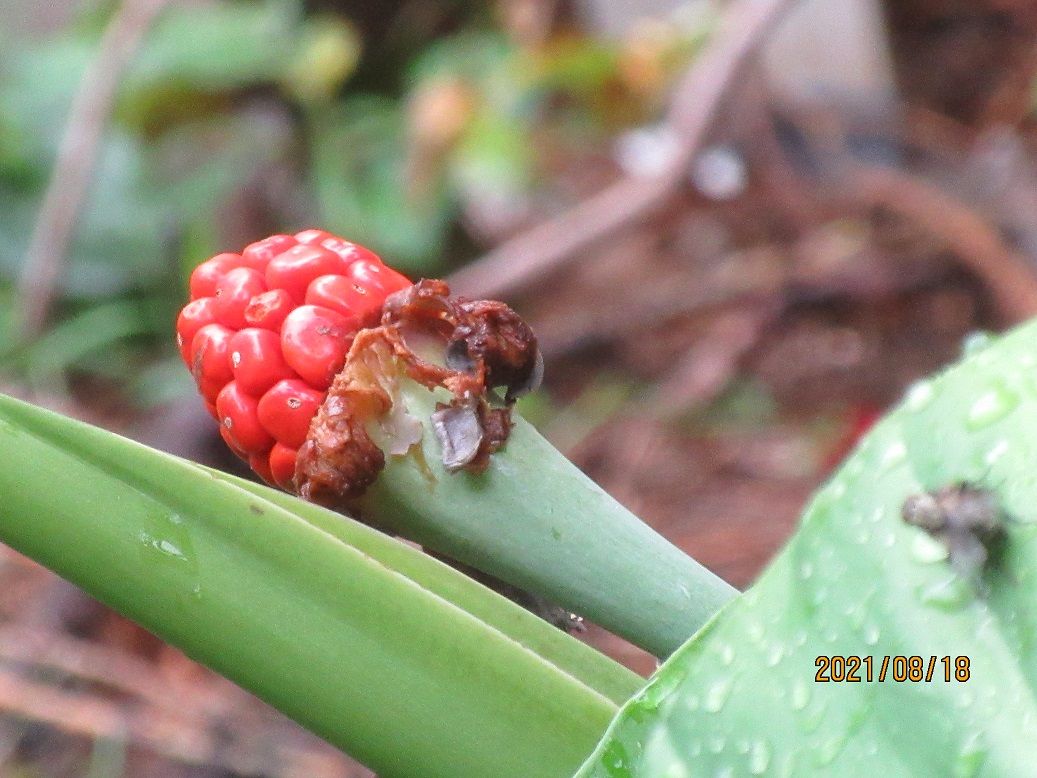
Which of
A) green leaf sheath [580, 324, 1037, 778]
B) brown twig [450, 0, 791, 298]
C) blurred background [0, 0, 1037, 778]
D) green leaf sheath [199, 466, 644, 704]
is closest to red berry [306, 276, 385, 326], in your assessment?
green leaf sheath [199, 466, 644, 704]

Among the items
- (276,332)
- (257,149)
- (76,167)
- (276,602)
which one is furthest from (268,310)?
(257,149)

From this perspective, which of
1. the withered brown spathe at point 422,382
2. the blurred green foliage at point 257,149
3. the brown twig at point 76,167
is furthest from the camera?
the blurred green foliage at point 257,149

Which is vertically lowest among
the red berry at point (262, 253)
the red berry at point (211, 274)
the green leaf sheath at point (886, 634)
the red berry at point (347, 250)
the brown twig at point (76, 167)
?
the brown twig at point (76, 167)

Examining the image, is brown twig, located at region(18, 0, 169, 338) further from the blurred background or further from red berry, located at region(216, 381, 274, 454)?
red berry, located at region(216, 381, 274, 454)

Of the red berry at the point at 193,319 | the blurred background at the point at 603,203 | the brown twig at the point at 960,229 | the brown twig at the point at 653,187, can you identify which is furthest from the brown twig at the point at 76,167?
the red berry at the point at 193,319

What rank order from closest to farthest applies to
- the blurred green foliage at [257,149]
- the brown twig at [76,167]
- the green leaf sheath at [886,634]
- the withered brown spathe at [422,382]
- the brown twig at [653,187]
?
the green leaf sheath at [886,634] → the withered brown spathe at [422,382] → the brown twig at [653,187] → the brown twig at [76,167] → the blurred green foliage at [257,149]

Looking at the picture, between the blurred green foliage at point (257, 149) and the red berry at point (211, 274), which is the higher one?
the red berry at point (211, 274)

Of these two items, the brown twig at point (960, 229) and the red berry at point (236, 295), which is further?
the brown twig at point (960, 229)

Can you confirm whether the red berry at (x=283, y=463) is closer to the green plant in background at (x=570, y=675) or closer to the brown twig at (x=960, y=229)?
the green plant in background at (x=570, y=675)
